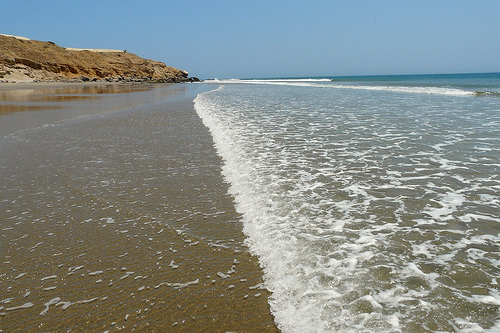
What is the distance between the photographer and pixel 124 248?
3908 millimetres

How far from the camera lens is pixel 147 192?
18.7 ft

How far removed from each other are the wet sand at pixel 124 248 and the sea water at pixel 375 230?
1.21 feet

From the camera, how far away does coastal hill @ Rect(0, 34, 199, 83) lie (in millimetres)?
58875

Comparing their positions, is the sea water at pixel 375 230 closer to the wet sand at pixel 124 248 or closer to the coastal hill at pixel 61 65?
the wet sand at pixel 124 248

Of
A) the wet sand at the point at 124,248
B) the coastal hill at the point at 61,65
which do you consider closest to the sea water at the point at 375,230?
the wet sand at the point at 124,248

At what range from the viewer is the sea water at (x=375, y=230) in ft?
9.27

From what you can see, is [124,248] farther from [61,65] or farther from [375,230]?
[61,65]

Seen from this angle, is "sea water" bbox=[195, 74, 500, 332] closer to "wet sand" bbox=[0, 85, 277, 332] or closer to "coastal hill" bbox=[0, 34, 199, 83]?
"wet sand" bbox=[0, 85, 277, 332]

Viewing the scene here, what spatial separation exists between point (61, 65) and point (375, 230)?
7849 cm

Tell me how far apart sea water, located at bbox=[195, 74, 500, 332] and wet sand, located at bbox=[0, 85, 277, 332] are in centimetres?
37

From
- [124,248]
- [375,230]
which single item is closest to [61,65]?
[124,248]

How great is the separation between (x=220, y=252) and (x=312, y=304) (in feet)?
4.10

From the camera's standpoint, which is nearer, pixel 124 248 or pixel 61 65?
pixel 124 248

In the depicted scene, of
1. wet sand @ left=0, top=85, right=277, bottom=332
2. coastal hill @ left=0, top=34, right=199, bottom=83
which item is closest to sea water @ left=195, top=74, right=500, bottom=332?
wet sand @ left=0, top=85, right=277, bottom=332
